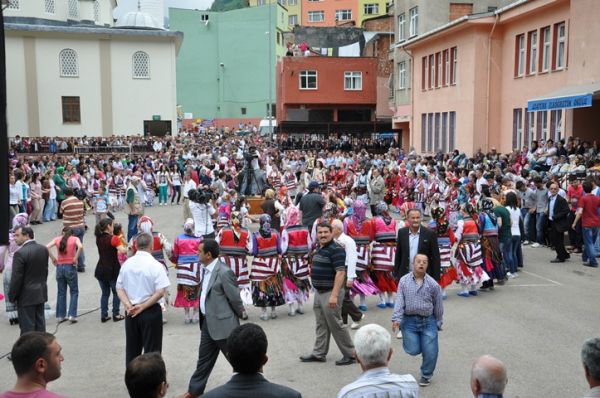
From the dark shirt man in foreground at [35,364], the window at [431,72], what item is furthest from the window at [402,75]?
the dark shirt man in foreground at [35,364]

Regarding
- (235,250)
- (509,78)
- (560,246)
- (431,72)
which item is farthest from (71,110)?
(235,250)

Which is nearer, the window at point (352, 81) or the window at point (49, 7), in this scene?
the window at point (49, 7)

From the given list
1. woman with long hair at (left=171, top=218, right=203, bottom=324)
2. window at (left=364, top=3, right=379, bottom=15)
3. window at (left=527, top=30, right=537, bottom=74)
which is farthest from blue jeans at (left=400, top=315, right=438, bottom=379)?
window at (left=364, top=3, right=379, bottom=15)

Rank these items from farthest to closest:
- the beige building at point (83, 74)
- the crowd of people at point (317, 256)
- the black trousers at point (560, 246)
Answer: the beige building at point (83, 74)
the black trousers at point (560, 246)
the crowd of people at point (317, 256)

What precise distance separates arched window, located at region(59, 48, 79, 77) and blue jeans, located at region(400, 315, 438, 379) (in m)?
46.4

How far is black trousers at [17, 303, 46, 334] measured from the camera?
27.1ft

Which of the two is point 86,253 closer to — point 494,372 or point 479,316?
point 479,316

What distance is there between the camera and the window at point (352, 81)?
5338 centimetres

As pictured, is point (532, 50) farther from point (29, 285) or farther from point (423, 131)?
point (29, 285)

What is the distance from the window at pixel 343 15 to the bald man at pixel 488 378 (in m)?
83.9

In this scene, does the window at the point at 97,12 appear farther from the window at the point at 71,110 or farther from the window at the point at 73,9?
the window at the point at 71,110

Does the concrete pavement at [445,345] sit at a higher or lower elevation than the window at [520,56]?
lower

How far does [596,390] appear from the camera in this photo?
4.17 meters

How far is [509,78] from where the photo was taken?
96.7 ft
